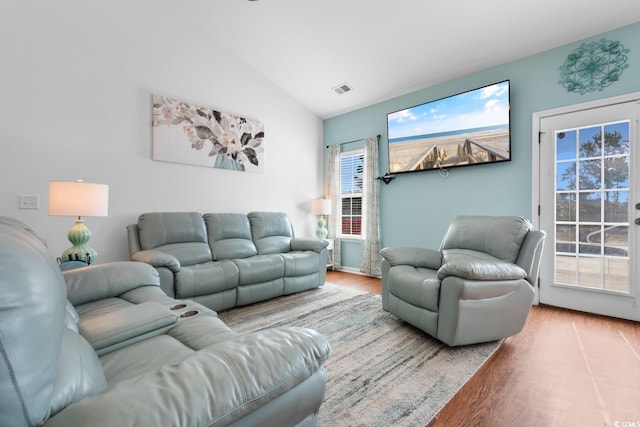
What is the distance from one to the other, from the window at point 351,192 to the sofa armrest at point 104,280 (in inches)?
135

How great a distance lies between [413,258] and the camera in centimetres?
273

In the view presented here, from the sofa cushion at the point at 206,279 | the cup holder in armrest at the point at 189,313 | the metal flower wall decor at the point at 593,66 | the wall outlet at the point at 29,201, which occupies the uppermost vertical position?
the metal flower wall decor at the point at 593,66

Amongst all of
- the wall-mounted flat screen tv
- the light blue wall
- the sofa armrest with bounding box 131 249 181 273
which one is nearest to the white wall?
the sofa armrest with bounding box 131 249 181 273

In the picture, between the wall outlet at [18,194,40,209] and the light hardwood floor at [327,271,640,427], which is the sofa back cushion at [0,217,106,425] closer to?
the light hardwood floor at [327,271,640,427]

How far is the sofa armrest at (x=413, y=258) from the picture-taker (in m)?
2.71

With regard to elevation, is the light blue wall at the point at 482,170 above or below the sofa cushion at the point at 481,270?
above

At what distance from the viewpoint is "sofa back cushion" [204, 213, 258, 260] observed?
338 centimetres

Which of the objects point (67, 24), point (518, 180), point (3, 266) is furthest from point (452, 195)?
point (67, 24)

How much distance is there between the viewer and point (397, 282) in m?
2.48

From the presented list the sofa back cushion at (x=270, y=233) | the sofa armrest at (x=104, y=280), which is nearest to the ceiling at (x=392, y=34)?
the sofa back cushion at (x=270, y=233)

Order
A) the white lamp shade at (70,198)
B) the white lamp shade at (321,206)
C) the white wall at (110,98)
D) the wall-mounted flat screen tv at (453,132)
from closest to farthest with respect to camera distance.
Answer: the white lamp shade at (70,198) → the white wall at (110,98) → the wall-mounted flat screen tv at (453,132) → the white lamp shade at (321,206)

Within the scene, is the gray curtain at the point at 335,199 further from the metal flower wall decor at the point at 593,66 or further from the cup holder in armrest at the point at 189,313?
the cup holder in armrest at the point at 189,313

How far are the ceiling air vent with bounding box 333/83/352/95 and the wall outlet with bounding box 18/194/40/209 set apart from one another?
3.78 metres

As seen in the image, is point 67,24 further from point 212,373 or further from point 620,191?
point 620,191
